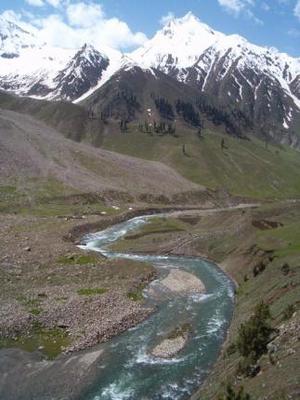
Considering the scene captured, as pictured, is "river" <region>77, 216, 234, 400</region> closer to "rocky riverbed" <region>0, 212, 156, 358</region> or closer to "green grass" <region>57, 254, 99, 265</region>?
"rocky riverbed" <region>0, 212, 156, 358</region>

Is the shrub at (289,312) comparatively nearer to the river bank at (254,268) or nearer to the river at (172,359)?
the river bank at (254,268)

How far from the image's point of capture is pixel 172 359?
55.2 m

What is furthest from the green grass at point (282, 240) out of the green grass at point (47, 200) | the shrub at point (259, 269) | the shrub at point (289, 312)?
the green grass at point (47, 200)

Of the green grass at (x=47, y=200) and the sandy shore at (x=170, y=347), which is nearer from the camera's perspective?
the sandy shore at (x=170, y=347)

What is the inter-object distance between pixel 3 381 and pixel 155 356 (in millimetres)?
15169

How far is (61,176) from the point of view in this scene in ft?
627

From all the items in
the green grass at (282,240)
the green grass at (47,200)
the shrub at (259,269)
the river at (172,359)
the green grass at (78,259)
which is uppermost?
the green grass at (282,240)

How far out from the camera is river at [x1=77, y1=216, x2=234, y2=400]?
160 feet

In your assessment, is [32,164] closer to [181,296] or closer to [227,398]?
[181,296]

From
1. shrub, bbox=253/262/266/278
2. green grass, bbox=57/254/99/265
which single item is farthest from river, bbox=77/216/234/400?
green grass, bbox=57/254/99/265

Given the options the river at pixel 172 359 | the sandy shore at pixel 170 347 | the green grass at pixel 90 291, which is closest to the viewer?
the river at pixel 172 359

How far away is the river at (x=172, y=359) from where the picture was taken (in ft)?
160

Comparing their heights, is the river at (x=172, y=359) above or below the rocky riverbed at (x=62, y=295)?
above

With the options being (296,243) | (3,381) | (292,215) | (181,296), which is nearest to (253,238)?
(296,243)
